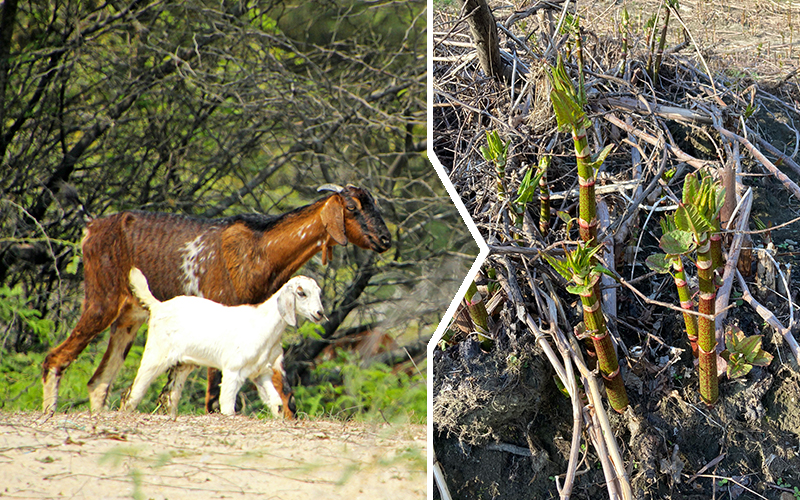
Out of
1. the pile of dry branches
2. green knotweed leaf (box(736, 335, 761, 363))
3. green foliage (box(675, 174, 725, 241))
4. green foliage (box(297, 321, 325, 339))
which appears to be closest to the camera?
green foliage (box(675, 174, 725, 241))

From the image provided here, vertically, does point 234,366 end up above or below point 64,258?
below

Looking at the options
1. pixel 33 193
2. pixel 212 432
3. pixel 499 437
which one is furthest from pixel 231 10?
pixel 499 437

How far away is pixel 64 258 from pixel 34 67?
0.36 meters

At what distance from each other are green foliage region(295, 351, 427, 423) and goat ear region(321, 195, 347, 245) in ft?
0.79

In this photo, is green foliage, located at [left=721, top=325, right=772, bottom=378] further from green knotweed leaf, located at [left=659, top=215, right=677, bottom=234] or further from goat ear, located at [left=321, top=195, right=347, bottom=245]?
goat ear, located at [left=321, top=195, right=347, bottom=245]

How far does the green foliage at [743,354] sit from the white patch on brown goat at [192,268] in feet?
2.97

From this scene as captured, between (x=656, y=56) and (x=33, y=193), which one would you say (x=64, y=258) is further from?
(x=656, y=56)

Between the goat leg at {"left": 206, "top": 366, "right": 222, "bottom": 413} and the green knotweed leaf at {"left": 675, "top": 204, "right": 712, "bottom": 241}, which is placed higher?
the green knotweed leaf at {"left": 675, "top": 204, "right": 712, "bottom": 241}

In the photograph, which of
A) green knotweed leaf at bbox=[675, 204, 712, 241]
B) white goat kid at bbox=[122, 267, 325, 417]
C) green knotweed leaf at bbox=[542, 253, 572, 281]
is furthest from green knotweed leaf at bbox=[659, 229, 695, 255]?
white goat kid at bbox=[122, 267, 325, 417]

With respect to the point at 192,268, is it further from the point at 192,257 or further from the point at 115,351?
the point at 115,351

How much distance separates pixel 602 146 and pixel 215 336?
2.95 feet

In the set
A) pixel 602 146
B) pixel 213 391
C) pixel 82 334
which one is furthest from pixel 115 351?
pixel 602 146

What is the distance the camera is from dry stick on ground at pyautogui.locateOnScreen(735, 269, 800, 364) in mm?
1027

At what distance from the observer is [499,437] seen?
1.14 m
